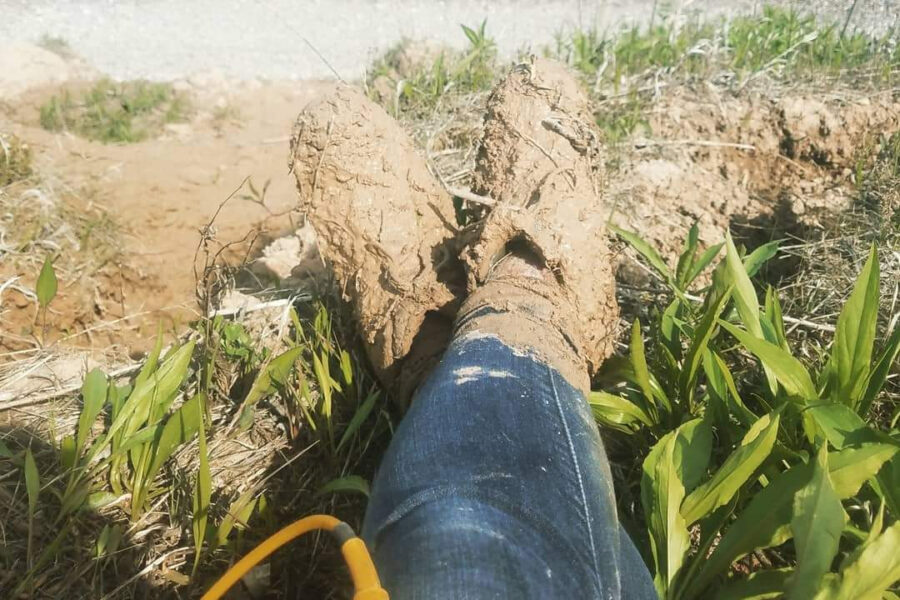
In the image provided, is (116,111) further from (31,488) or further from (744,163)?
(744,163)

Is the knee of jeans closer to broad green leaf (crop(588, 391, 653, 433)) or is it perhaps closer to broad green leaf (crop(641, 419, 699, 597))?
broad green leaf (crop(641, 419, 699, 597))

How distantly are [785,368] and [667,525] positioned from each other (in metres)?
0.37

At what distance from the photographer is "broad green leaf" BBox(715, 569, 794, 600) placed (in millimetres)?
1145

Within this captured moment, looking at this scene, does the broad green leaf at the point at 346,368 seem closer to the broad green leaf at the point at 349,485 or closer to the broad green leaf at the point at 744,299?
the broad green leaf at the point at 349,485

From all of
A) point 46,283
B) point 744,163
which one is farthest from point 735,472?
point 744,163

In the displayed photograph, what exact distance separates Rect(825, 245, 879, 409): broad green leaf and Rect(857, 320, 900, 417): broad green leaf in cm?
1

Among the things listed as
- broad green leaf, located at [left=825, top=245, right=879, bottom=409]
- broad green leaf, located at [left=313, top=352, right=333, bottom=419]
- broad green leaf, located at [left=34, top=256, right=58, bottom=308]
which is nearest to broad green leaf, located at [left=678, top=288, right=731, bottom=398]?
broad green leaf, located at [left=825, top=245, right=879, bottom=409]

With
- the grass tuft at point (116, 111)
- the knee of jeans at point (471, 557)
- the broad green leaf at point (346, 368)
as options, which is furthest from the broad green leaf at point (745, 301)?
the grass tuft at point (116, 111)

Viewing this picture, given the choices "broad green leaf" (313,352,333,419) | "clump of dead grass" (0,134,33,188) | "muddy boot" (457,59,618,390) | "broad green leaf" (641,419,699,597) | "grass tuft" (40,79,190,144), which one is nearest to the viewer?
"broad green leaf" (641,419,699,597)

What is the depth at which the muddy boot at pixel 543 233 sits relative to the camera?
145 cm

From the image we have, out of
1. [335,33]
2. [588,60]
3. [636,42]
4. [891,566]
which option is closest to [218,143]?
[335,33]

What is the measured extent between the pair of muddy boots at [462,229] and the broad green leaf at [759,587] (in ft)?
1.68

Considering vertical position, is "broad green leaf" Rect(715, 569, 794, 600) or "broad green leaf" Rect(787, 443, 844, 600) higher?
"broad green leaf" Rect(787, 443, 844, 600)

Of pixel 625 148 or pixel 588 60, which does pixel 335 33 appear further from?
pixel 625 148
